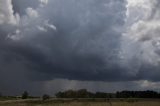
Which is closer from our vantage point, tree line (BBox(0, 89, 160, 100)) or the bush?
the bush

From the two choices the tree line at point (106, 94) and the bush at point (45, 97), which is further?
the tree line at point (106, 94)

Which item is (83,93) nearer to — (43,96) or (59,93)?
(59,93)

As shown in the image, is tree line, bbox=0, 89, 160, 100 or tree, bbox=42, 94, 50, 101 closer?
tree, bbox=42, 94, 50, 101

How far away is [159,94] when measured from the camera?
14638 centimetres

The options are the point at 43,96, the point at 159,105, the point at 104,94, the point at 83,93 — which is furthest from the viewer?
the point at 83,93

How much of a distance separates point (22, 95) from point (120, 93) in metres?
40.8

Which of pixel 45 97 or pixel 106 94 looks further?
pixel 106 94

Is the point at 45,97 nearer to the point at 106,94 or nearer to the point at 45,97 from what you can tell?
the point at 45,97

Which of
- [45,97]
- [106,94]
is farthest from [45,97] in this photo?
[106,94]

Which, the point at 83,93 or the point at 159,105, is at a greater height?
the point at 83,93

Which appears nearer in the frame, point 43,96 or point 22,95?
point 43,96

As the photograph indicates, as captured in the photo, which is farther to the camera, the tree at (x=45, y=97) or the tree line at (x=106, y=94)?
the tree line at (x=106, y=94)

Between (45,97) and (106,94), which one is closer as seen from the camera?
(45,97)

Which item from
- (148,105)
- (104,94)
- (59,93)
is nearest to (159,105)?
(148,105)
